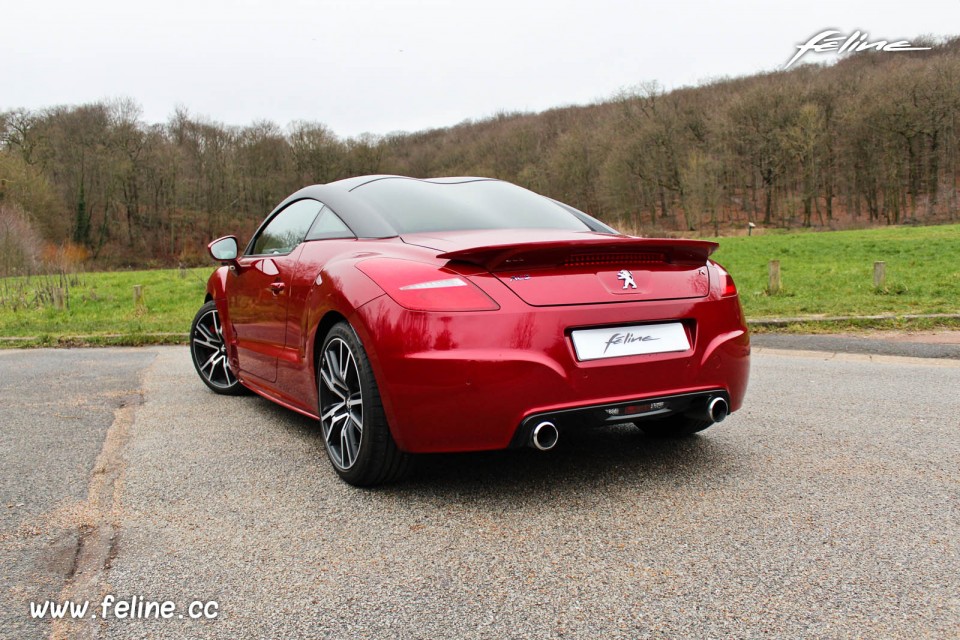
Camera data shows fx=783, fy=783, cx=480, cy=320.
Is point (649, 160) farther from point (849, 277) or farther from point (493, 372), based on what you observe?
point (493, 372)

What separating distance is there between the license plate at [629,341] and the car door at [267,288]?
5.86 feet

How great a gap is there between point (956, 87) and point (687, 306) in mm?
69996

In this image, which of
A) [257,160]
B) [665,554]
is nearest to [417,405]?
[665,554]

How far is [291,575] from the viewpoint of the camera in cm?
248

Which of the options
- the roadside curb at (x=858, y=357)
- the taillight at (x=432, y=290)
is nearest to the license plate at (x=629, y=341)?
the taillight at (x=432, y=290)

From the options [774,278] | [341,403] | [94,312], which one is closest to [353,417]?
[341,403]

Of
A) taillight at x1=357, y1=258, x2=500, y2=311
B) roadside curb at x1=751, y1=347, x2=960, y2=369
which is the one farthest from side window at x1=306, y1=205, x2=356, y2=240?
roadside curb at x1=751, y1=347, x2=960, y2=369

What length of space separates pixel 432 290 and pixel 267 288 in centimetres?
176

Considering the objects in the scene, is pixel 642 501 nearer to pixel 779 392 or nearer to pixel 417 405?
pixel 417 405

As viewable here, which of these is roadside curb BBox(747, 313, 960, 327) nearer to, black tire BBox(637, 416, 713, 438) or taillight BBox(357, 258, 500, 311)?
black tire BBox(637, 416, 713, 438)

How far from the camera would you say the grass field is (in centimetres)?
1099

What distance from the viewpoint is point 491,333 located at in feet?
9.62

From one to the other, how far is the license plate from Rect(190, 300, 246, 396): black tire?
3.29 metres

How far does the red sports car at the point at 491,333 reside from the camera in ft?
9.67
